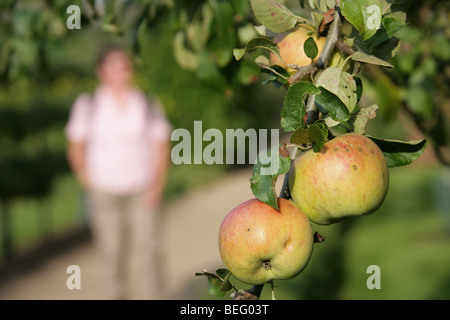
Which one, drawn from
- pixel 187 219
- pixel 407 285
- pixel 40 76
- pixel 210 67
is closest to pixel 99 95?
pixel 40 76

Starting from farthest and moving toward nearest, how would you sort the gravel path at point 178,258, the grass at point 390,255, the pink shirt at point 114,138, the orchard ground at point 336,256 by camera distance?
the gravel path at point 178,258 < the orchard ground at point 336,256 < the grass at point 390,255 < the pink shirt at point 114,138

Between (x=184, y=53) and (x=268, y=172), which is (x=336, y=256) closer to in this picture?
(x=184, y=53)

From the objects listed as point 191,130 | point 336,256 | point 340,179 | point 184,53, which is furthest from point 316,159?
point 191,130

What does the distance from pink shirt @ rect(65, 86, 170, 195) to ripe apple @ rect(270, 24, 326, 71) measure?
2.73 metres

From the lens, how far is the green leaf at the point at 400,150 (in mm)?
898

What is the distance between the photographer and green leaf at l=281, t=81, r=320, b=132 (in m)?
0.78

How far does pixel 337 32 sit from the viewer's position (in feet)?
2.81

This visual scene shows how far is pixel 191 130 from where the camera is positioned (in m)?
9.53

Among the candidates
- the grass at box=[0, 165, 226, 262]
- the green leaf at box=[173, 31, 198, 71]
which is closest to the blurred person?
the green leaf at box=[173, 31, 198, 71]

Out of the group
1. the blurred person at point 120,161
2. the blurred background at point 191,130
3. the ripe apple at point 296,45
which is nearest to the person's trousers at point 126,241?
the blurred person at point 120,161

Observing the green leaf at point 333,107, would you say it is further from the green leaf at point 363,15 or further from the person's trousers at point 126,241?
the person's trousers at point 126,241

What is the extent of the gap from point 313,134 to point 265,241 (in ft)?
0.57

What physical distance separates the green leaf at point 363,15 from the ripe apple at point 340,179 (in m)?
0.16
